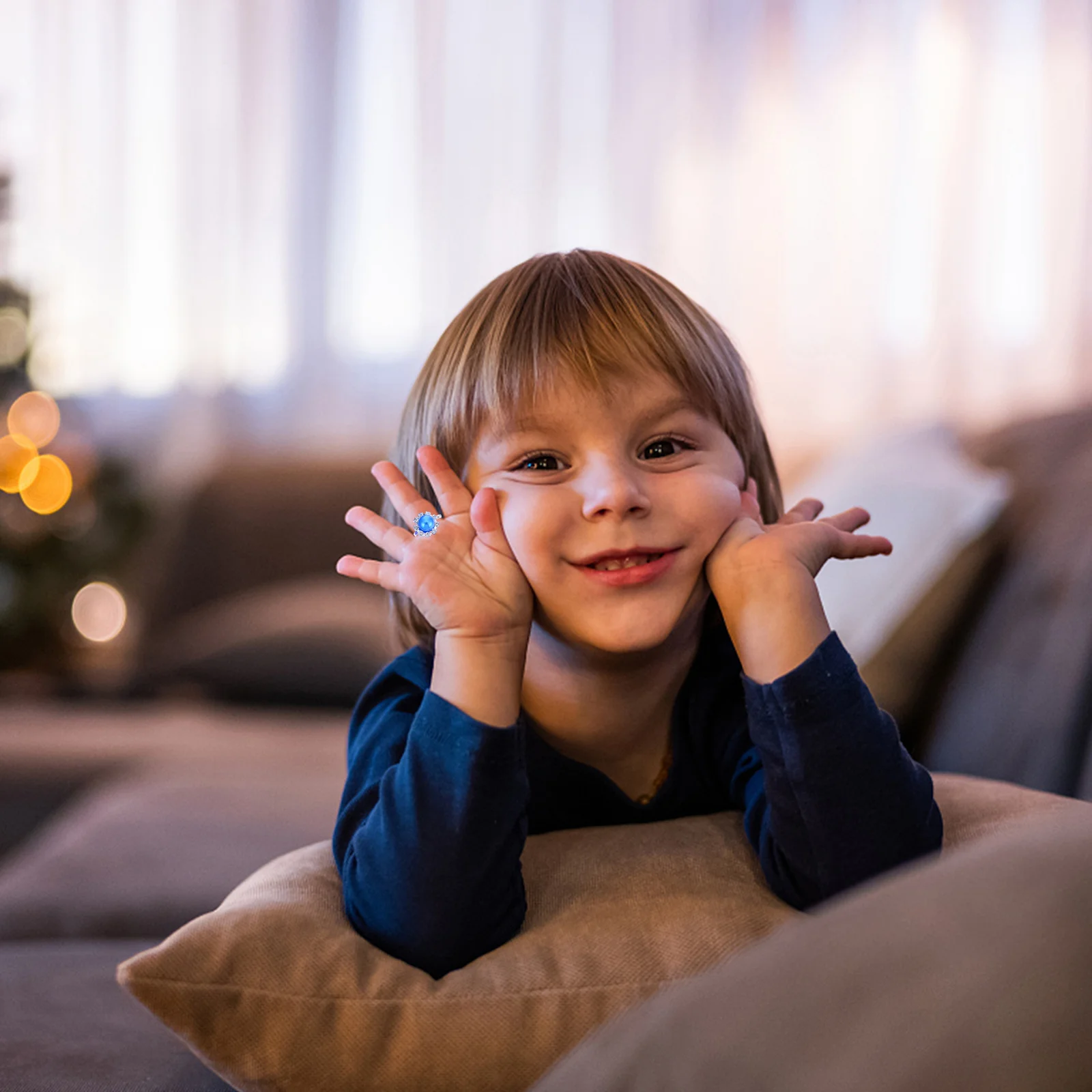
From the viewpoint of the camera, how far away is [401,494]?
84 cm

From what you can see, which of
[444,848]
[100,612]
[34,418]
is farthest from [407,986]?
[100,612]

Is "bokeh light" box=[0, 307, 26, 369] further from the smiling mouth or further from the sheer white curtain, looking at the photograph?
the smiling mouth

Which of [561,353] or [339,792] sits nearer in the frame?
[561,353]

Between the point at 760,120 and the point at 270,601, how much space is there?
1.64 metres

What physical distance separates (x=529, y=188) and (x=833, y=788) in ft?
8.03

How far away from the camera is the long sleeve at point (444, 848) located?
67 centimetres

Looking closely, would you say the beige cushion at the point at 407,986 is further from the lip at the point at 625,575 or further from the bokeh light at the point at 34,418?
the bokeh light at the point at 34,418

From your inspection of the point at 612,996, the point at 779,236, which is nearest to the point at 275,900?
the point at 612,996

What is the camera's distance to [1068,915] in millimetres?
433

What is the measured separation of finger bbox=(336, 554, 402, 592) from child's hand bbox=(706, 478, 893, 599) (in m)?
0.22

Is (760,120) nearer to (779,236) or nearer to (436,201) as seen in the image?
(779,236)

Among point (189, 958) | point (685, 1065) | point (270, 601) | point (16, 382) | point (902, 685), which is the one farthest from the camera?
point (16, 382)

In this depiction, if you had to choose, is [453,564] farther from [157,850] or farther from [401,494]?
[157,850]

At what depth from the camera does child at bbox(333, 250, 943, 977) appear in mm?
702
